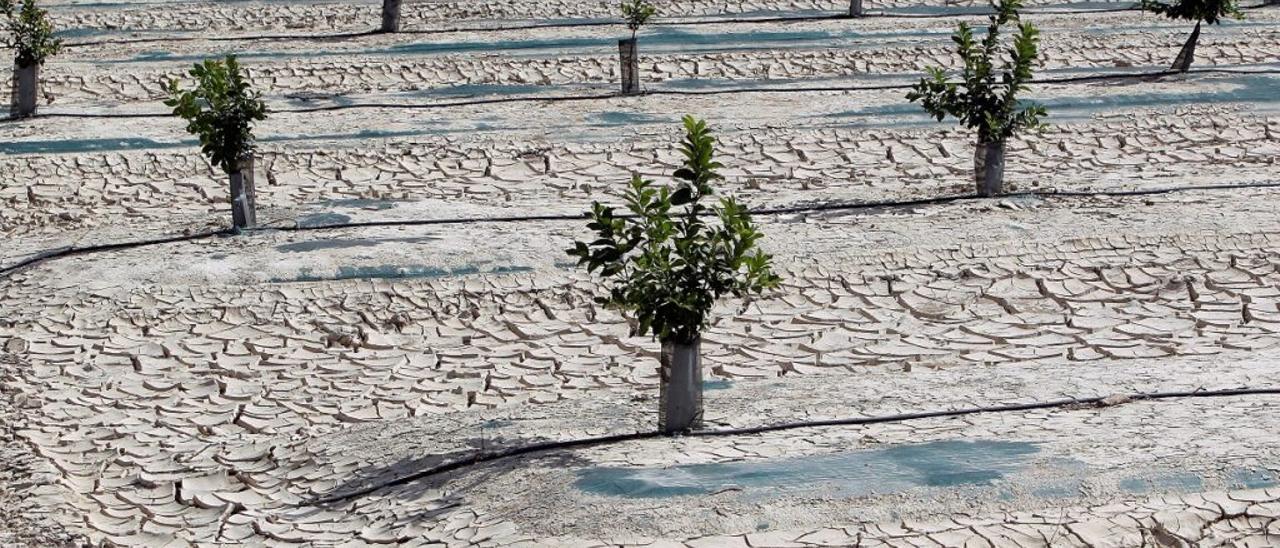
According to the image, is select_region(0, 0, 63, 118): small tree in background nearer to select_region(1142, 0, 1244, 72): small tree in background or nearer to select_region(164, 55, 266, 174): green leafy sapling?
select_region(164, 55, 266, 174): green leafy sapling

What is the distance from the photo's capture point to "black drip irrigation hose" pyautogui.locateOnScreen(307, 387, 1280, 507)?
761cm

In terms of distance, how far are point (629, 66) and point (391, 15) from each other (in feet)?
11.7


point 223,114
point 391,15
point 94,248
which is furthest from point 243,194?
point 391,15

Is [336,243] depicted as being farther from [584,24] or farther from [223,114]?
[584,24]

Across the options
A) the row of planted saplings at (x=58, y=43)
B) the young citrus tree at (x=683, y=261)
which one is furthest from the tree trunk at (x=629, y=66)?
the young citrus tree at (x=683, y=261)

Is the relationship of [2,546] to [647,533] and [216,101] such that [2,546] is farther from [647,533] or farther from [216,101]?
[216,101]

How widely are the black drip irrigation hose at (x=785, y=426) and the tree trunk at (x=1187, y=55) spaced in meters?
7.73

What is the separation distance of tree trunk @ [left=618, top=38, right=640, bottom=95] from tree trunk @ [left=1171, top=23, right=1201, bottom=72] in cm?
472

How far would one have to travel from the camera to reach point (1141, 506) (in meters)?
6.69

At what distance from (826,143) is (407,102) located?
3776 mm

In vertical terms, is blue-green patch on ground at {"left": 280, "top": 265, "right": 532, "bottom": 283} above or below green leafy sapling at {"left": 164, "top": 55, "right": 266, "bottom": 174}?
below

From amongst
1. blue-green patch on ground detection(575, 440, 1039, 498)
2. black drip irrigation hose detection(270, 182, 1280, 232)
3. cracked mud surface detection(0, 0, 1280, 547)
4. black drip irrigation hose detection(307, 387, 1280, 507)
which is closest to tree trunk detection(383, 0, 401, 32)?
cracked mud surface detection(0, 0, 1280, 547)

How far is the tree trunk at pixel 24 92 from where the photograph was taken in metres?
14.5

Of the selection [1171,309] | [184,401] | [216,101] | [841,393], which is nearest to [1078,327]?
[1171,309]
